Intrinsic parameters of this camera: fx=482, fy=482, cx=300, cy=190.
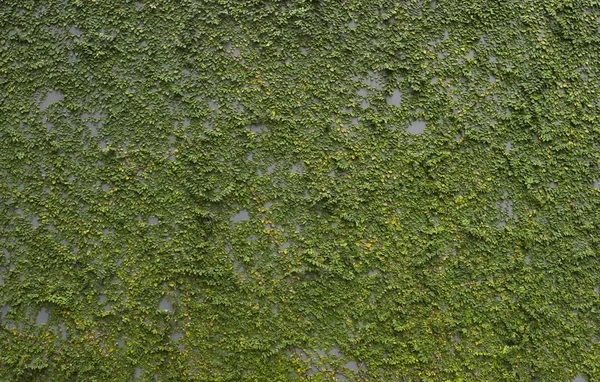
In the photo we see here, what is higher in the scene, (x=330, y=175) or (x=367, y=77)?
(x=367, y=77)

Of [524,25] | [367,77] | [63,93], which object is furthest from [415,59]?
[63,93]

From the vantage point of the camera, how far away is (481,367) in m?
2.52

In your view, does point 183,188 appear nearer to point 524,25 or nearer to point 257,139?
point 257,139

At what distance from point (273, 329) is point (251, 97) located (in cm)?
121

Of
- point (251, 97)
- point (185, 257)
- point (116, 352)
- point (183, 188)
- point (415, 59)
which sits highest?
point (415, 59)

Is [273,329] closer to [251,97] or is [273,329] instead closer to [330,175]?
[330,175]

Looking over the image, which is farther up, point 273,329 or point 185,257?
point 185,257

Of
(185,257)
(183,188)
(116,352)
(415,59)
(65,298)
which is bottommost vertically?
(116,352)

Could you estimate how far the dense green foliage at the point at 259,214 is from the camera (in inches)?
98.4

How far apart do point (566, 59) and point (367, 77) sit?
1059 mm

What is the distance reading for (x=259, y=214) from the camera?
2.51m

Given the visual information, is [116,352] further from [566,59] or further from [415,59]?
[566,59]

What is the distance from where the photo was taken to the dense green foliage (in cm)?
250

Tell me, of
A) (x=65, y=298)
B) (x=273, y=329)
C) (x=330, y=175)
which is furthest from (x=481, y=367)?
(x=65, y=298)
